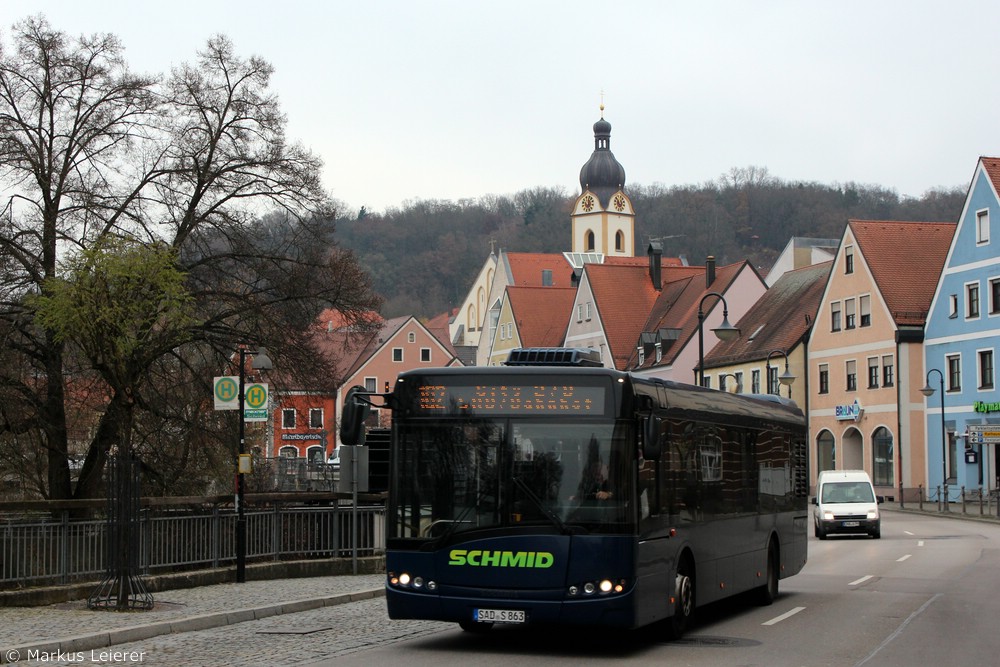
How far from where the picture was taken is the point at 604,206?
5448 inches

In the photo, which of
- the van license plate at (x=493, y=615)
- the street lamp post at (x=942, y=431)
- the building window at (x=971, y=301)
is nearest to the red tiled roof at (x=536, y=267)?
the street lamp post at (x=942, y=431)

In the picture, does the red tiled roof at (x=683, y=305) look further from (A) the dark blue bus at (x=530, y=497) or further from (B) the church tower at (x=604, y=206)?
(A) the dark blue bus at (x=530, y=497)

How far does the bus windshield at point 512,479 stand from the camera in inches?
521

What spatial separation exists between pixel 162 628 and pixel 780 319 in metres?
63.7

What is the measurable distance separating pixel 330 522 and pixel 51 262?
42.8ft

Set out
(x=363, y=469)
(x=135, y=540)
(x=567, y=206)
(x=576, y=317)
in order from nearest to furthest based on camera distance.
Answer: (x=135, y=540) < (x=363, y=469) < (x=576, y=317) < (x=567, y=206)

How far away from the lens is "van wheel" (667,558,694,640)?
48.1ft

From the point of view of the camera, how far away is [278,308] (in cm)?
3716

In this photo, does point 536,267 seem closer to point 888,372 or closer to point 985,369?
point 888,372

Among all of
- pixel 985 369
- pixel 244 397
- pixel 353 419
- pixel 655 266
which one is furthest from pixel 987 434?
pixel 655 266

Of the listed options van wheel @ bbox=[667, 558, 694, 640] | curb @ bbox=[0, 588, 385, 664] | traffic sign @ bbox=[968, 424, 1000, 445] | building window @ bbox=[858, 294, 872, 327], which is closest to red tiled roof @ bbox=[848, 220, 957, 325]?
building window @ bbox=[858, 294, 872, 327]

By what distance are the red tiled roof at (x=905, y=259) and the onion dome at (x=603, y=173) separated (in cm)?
7076

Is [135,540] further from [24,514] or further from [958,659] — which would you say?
[958,659]

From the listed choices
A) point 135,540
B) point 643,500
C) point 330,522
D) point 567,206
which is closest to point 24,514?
point 135,540
